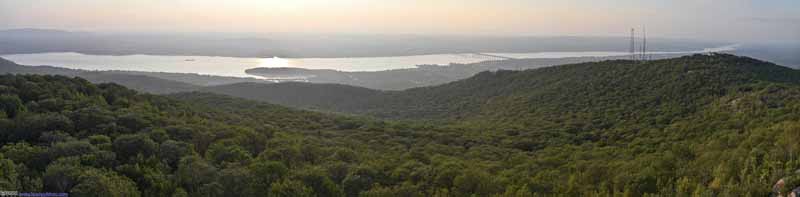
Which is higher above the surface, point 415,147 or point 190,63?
point 190,63

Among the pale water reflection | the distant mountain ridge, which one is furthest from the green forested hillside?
the pale water reflection

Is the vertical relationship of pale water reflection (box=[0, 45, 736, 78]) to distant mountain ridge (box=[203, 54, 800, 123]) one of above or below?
above

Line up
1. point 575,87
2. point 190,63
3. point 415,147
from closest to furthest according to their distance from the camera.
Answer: point 415,147 → point 575,87 → point 190,63

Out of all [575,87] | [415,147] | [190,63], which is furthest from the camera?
[190,63]

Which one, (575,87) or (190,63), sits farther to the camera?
(190,63)

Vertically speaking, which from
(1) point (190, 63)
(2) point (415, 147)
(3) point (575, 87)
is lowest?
(2) point (415, 147)

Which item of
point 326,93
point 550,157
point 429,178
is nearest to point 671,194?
point 429,178

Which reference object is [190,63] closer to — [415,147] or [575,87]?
[575,87]

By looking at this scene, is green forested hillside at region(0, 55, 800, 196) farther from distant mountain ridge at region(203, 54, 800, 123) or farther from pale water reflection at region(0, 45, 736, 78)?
pale water reflection at region(0, 45, 736, 78)

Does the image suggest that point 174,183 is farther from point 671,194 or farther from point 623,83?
point 623,83

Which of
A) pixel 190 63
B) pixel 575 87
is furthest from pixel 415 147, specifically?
pixel 190 63
